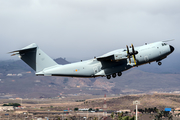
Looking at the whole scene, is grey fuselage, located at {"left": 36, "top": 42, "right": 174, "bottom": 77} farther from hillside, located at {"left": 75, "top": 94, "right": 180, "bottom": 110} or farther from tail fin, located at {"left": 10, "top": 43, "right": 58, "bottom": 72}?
hillside, located at {"left": 75, "top": 94, "right": 180, "bottom": 110}

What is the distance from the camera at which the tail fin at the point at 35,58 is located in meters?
46.9

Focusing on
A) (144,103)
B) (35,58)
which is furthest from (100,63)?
(144,103)

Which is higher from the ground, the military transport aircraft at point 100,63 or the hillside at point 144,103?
the military transport aircraft at point 100,63

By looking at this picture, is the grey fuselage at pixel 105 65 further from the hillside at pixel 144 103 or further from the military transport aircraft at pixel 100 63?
the hillside at pixel 144 103

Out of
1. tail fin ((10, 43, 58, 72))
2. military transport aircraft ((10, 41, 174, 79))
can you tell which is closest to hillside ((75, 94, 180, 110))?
military transport aircraft ((10, 41, 174, 79))

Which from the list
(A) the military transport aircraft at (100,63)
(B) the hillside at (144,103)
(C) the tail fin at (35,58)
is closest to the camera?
(A) the military transport aircraft at (100,63)

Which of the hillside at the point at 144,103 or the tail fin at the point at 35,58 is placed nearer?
the tail fin at the point at 35,58

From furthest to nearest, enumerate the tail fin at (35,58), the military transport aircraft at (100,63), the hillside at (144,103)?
the hillside at (144,103), the tail fin at (35,58), the military transport aircraft at (100,63)

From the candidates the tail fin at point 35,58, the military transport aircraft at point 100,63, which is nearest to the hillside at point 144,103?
the military transport aircraft at point 100,63

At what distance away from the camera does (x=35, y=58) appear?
47.8m

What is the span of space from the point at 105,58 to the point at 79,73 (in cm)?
483

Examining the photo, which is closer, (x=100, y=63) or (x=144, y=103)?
(x=100, y=63)

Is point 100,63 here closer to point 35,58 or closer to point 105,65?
point 105,65

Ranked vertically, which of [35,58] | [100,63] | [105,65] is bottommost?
[105,65]
